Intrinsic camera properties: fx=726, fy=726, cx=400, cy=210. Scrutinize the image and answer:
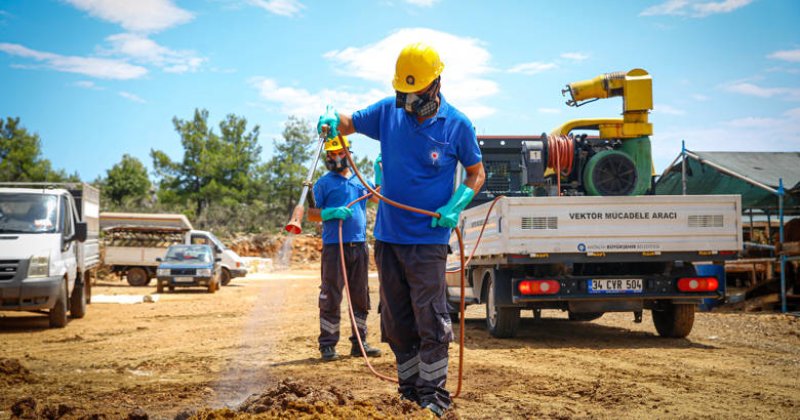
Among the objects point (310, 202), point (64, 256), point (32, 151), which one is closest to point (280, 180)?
point (32, 151)

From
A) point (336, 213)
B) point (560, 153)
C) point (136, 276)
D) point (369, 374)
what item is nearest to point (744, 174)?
point (560, 153)

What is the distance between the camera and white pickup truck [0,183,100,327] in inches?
408

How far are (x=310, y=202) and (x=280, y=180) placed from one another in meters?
62.5

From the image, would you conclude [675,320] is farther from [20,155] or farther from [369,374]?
[20,155]

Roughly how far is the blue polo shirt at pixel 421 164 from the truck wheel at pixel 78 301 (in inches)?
389

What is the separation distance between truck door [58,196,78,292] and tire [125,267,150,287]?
16.9m

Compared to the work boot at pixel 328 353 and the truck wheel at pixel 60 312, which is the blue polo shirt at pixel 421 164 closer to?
the work boot at pixel 328 353

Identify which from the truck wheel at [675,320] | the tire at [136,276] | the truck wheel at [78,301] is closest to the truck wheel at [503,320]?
the truck wheel at [675,320]

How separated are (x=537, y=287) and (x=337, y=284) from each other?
2.46 meters

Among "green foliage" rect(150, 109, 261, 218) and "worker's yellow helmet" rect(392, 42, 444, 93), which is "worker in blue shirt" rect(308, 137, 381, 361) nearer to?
"worker's yellow helmet" rect(392, 42, 444, 93)

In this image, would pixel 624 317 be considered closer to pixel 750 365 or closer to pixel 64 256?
pixel 750 365

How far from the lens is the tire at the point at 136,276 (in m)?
28.4

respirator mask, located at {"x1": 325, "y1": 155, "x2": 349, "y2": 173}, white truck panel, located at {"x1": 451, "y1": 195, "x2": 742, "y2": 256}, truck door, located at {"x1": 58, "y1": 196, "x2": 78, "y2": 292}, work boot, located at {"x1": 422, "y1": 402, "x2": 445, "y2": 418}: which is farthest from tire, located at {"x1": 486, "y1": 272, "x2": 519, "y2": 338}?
truck door, located at {"x1": 58, "y1": 196, "x2": 78, "y2": 292}

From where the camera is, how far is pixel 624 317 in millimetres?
12961
